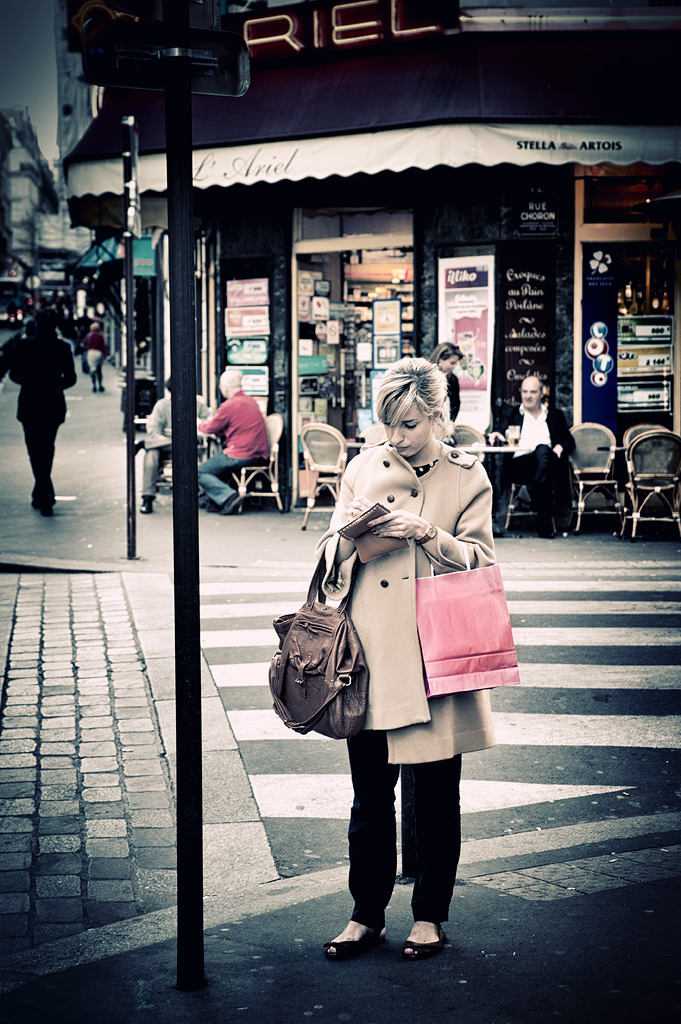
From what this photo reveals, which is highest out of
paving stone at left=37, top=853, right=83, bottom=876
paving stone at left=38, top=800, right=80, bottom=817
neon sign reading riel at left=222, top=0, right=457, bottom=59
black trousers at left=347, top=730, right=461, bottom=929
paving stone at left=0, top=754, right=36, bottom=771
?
neon sign reading riel at left=222, top=0, right=457, bottom=59

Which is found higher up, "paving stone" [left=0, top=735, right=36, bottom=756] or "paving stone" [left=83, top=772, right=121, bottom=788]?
"paving stone" [left=0, top=735, right=36, bottom=756]

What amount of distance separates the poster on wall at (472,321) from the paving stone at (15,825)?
9.06m

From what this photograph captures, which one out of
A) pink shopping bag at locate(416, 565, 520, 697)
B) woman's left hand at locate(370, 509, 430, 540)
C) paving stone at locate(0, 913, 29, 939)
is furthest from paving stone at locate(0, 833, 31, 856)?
woman's left hand at locate(370, 509, 430, 540)

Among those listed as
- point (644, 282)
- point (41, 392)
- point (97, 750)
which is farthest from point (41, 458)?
point (97, 750)

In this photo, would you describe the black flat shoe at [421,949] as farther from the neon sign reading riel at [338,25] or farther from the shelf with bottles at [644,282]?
the neon sign reading riel at [338,25]

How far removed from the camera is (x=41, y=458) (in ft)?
43.6

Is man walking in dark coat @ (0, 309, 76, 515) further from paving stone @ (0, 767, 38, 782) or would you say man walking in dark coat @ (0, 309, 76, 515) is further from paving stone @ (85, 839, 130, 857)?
paving stone @ (85, 839, 130, 857)

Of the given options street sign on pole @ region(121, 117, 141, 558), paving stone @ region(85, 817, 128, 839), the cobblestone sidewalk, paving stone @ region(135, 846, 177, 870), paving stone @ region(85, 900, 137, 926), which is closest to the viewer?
paving stone @ region(85, 900, 137, 926)

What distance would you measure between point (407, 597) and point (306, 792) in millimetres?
1883

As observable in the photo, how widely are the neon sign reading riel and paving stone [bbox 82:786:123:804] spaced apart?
32.5 ft

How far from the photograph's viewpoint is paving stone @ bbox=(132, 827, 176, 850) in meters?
4.52

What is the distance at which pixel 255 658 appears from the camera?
23.6 feet

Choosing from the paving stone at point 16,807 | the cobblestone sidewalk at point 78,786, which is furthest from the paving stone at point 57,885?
the paving stone at point 16,807

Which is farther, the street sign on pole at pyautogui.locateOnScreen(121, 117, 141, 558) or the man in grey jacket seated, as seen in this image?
the man in grey jacket seated
